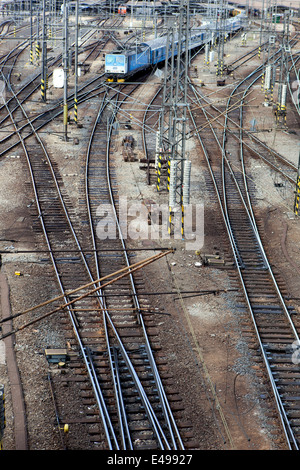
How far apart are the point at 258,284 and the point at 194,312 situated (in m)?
2.21

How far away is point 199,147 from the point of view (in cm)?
2864

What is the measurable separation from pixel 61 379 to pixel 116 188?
11540 millimetres

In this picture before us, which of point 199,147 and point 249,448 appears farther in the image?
point 199,147

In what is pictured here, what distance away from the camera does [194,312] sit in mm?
15227

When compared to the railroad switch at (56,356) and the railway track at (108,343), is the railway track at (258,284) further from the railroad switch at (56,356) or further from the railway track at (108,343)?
the railroad switch at (56,356)

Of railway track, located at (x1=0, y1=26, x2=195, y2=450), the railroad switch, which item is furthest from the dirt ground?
railway track, located at (x1=0, y1=26, x2=195, y2=450)

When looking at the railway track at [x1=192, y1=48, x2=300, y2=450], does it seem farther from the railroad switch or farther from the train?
the train

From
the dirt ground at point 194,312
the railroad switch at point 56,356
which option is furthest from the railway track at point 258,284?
the railroad switch at point 56,356

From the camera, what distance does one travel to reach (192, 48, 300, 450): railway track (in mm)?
12472

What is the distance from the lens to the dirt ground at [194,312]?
11.6m

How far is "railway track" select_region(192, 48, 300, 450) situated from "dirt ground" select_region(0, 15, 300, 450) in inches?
8.7
